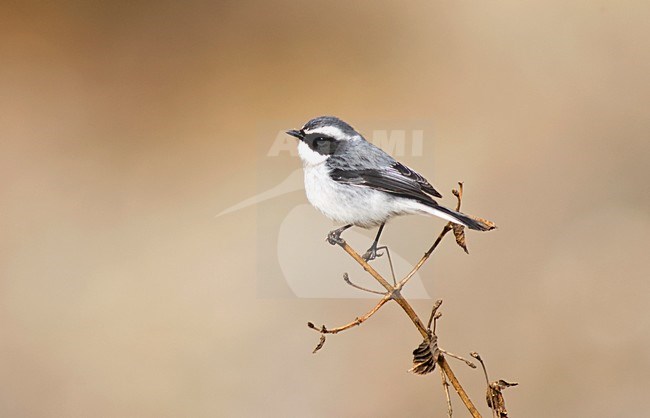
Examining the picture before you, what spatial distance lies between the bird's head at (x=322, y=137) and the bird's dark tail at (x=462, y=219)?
128 mm

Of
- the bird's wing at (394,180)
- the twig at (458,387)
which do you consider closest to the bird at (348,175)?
the bird's wing at (394,180)

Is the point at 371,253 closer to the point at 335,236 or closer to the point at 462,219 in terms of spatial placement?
the point at 335,236

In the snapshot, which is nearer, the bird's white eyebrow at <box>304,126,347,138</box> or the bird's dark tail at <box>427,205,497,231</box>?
the bird's dark tail at <box>427,205,497,231</box>

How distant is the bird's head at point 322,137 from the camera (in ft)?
2.07

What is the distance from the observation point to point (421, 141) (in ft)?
2.68

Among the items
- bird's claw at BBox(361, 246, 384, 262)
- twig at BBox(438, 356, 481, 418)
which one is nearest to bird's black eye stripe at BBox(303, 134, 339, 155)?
bird's claw at BBox(361, 246, 384, 262)

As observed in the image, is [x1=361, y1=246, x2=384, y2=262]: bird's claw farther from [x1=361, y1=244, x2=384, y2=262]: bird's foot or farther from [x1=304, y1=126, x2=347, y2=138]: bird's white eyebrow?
[x1=304, y1=126, x2=347, y2=138]: bird's white eyebrow

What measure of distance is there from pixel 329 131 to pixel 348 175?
47 millimetres

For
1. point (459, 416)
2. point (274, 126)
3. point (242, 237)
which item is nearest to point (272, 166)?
point (274, 126)

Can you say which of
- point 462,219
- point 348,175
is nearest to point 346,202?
point 348,175

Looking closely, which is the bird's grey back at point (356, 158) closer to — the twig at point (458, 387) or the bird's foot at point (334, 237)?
the bird's foot at point (334, 237)

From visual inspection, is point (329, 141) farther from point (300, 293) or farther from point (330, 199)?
point (300, 293)

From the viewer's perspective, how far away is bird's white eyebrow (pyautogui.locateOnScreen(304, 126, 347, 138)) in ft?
2.07

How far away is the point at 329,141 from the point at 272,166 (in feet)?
0.85
